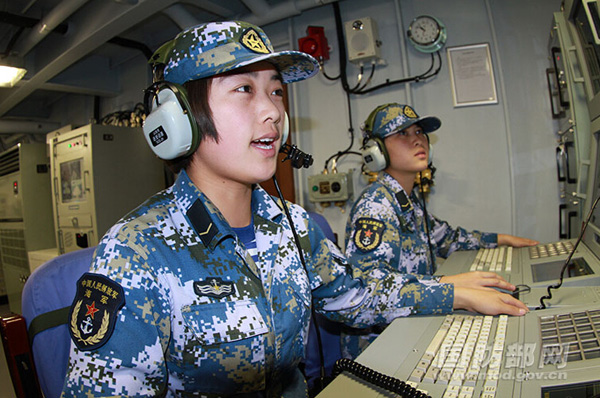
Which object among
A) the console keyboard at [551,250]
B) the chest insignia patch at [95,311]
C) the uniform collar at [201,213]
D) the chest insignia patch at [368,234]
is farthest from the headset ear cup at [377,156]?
the chest insignia patch at [95,311]

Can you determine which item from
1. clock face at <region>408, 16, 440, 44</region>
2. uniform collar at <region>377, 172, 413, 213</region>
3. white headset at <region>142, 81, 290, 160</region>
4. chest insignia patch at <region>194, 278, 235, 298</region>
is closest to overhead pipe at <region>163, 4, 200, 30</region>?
clock face at <region>408, 16, 440, 44</region>

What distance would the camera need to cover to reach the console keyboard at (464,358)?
23.9 inches

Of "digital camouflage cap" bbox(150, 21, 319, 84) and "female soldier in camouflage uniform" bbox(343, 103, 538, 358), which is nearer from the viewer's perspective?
"digital camouflage cap" bbox(150, 21, 319, 84)

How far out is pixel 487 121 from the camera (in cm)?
229

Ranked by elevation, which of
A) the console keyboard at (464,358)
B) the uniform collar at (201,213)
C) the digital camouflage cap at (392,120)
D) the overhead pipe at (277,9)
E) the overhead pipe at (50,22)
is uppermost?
the overhead pipe at (50,22)

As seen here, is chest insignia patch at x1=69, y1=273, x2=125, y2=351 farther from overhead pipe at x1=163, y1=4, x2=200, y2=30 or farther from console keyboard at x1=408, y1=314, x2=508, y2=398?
overhead pipe at x1=163, y1=4, x2=200, y2=30

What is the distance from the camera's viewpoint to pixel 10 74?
305 cm

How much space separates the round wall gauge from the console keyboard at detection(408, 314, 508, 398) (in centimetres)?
192

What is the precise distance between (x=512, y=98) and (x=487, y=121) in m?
0.18

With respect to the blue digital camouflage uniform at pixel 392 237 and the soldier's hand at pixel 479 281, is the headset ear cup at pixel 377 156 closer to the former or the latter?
the blue digital camouflage uniform at pixel 392 237

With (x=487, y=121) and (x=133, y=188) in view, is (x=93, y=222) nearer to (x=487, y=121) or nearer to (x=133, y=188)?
(x=133, y=188)

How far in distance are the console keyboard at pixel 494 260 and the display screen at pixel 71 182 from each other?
106 inches

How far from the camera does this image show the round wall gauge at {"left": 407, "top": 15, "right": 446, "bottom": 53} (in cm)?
230

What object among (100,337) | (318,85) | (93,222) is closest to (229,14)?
(318,85)
